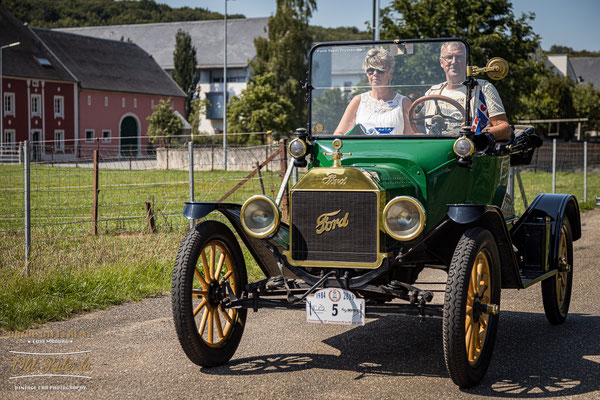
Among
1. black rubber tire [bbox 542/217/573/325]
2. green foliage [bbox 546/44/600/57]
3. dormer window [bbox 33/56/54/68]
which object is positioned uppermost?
green foliage [bbox 546/44/600/57]

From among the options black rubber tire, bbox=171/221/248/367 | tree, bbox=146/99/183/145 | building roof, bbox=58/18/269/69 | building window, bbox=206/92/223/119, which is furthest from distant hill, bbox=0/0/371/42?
black rubber tire, bbox=171/221/248/367

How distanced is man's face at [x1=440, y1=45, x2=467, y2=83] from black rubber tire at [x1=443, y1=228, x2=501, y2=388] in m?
1.55

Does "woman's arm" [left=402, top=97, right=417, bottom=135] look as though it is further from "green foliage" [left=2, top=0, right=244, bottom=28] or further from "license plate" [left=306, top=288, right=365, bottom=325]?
"green foliage" [left=2, top=0, right=244, bottom=28]

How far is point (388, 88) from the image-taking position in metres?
6.43

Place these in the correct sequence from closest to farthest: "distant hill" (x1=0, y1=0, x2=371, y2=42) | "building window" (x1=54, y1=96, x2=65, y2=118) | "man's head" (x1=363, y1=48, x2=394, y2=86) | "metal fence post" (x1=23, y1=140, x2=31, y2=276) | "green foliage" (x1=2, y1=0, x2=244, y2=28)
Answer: "man's head" (x1=363, y1=48, x2=394, y2=86)
"metal fence post" (x1=23, y1=140, x2=31, y2=276)
"building window" (x1=54, y1=96, x2=65, y2=118)
"distant hill" (x1=0, y1=0, x2=371, y2=42)
"green foliage" (x1=2, y1=0, x2=244, y2=28)

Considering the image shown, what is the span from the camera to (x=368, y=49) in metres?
6.56

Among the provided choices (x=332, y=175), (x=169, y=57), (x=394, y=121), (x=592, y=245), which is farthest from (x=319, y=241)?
(x=169, y=57)

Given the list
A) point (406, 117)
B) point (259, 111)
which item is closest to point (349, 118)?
point (406, 117)

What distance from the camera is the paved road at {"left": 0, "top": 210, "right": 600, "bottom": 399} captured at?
4836 mm

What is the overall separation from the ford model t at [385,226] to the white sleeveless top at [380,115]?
0.04ft

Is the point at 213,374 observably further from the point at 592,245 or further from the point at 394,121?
the point at 592,245

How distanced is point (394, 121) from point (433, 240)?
130 cm

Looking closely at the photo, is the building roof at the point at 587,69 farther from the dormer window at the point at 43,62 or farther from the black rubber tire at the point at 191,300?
the black rubber tire at the point at 191,300

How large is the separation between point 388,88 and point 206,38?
281 feet
